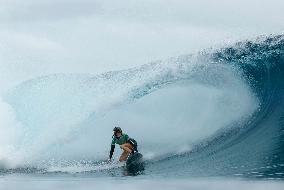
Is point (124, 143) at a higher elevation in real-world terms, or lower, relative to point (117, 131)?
lower

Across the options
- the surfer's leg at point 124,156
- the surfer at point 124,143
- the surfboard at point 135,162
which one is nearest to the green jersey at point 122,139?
the surfer at point 124,143

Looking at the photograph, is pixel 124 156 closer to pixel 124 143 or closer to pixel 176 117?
pixel 124 143

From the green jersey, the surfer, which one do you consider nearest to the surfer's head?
the surfer

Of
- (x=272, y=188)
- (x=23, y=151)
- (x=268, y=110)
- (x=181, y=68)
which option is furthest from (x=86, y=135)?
(x=272, y=188)

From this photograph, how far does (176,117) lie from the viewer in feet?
60.5

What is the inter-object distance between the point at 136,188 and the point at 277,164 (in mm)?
3223

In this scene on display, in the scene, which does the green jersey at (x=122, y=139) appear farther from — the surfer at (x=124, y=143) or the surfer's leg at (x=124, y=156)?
the surfer's leg at (x=124, y=156)

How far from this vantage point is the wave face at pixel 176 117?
15258mm

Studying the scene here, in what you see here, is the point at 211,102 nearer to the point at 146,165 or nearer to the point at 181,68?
the point at 181,68

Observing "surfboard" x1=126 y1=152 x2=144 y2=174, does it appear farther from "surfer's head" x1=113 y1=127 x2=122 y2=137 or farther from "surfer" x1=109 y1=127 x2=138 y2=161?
"surfer's head" x1=113 y1=127 x2=122 y2=137

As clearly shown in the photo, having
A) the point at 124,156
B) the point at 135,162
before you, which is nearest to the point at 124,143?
the point at 124,156

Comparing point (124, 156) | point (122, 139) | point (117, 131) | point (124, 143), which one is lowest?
point (124, 156)

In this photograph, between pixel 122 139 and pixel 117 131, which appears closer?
pixel 117 131

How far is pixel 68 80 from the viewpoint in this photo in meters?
27.9
